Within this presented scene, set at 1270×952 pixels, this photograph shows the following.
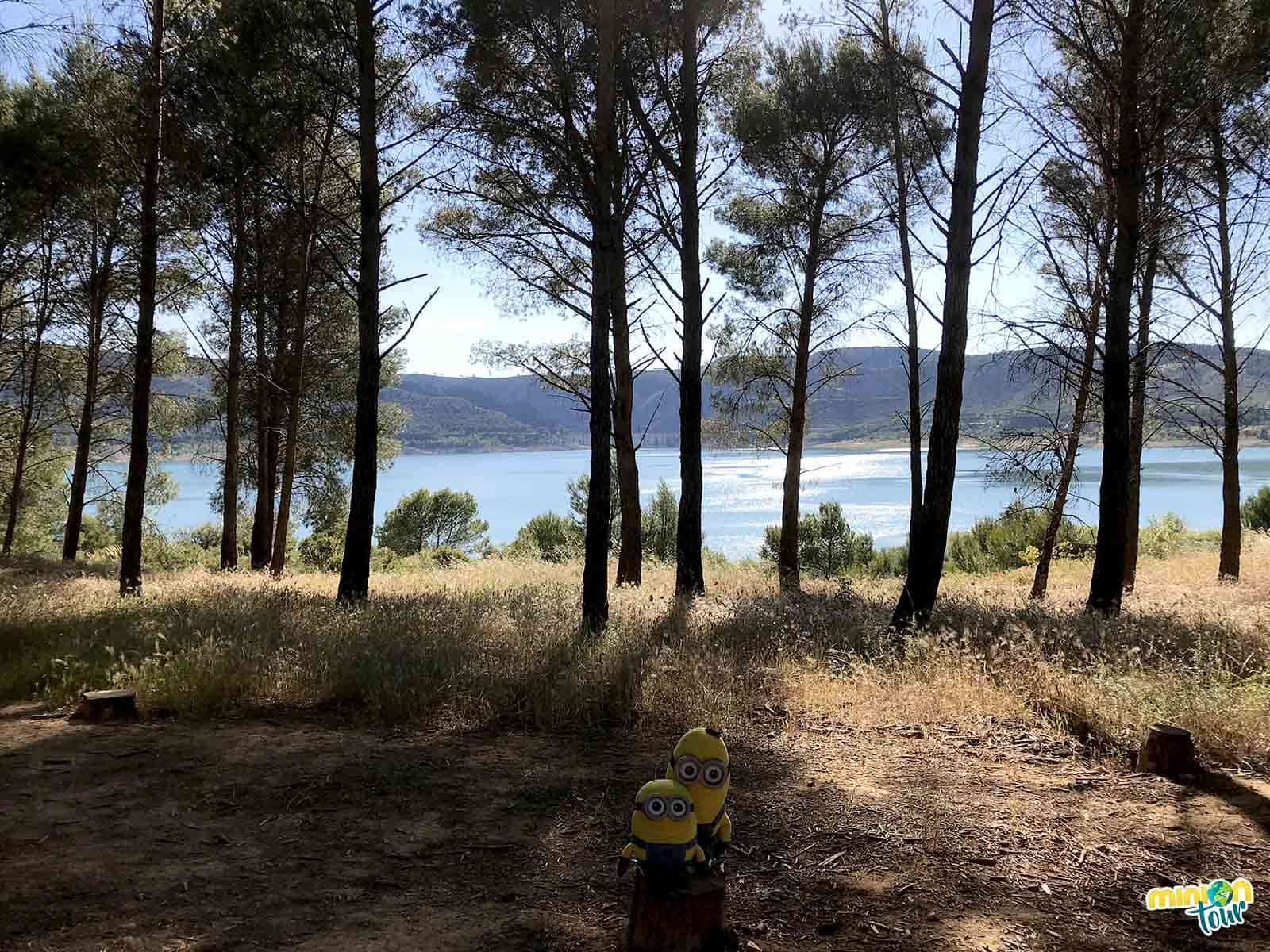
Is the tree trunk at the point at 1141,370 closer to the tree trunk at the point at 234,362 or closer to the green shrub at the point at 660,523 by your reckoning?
the tree trunk at the point at 234,362

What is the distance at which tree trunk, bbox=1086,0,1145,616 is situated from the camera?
352 inches

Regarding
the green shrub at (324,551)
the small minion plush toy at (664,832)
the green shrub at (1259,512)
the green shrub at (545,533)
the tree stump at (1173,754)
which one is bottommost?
the green shrub at (545,533)

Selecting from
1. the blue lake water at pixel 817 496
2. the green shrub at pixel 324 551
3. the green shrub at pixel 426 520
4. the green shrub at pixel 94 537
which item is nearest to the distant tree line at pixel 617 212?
the green shrub at pixel 324 551

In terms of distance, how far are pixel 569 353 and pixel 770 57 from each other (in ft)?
22.1

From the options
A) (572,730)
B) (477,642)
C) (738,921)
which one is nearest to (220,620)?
(477,642)

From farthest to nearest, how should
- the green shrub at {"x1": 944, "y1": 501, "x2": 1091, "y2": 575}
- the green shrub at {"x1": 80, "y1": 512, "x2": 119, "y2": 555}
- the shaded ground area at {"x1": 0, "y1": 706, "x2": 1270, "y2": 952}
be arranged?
the green shrub at {"x1": 80, "y1": 512, "x2": 119, "y2": 555}
the green shrub at {"x1": 944, "y1": 501, "x2": 1091, "y2": 575}
the shaded ground area at {"x1": 0, "y1": 706, "x2": 1270, "y2": 952}

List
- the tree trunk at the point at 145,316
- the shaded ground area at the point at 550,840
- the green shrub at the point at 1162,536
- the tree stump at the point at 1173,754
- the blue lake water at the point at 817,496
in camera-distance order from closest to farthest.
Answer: the shaded ground area at the point at 550,840
the tree stump at the point at 1173,754
the tree trunk at the point at 145,316
the green shrub at the point at 1162,536
the blue lake water at the point at 817,496

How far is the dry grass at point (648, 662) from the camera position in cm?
562

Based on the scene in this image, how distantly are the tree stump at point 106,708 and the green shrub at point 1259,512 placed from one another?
39.5m

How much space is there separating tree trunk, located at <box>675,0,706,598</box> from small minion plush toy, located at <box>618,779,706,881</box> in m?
8.21

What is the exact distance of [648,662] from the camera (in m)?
6.51

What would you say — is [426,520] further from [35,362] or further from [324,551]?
[35,362]

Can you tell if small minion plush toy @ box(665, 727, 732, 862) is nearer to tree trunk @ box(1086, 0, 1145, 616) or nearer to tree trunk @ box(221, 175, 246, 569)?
tree trunk @ box(1086, 0, 1145, 616)

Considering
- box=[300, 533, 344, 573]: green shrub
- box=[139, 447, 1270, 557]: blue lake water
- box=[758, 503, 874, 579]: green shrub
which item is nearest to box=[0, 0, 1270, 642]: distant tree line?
box=[300, 533, 344, 573]: green shrub
